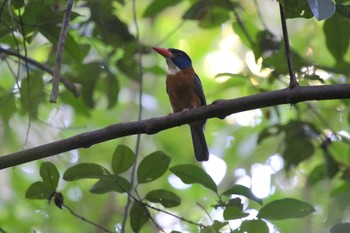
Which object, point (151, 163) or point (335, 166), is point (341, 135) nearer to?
point (335, 166)

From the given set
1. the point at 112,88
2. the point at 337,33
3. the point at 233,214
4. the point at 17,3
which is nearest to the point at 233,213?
the point at 233,214

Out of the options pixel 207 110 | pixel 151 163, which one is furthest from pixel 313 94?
pixel 151 163

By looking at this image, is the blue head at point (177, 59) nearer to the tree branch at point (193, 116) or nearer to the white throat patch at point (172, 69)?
the white throat patch at point (172, 69)

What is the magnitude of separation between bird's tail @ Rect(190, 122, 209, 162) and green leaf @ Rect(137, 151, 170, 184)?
4.00ft

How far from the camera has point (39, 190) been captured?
119 inches

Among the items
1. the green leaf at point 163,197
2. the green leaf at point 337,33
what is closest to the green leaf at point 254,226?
the green leaf at point 163,197

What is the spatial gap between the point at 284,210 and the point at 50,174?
94 cm

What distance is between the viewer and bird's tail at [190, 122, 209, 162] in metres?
4.34

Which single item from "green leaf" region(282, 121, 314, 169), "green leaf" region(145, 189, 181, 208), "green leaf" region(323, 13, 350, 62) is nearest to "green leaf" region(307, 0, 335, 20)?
"green leaf" region(323, 13, 350, 62)

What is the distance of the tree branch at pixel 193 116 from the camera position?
8.50 feet

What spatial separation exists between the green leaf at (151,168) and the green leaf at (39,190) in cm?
38

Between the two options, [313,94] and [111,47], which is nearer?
[313,94]

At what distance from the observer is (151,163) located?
310 cm

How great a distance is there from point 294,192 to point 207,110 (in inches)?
108
